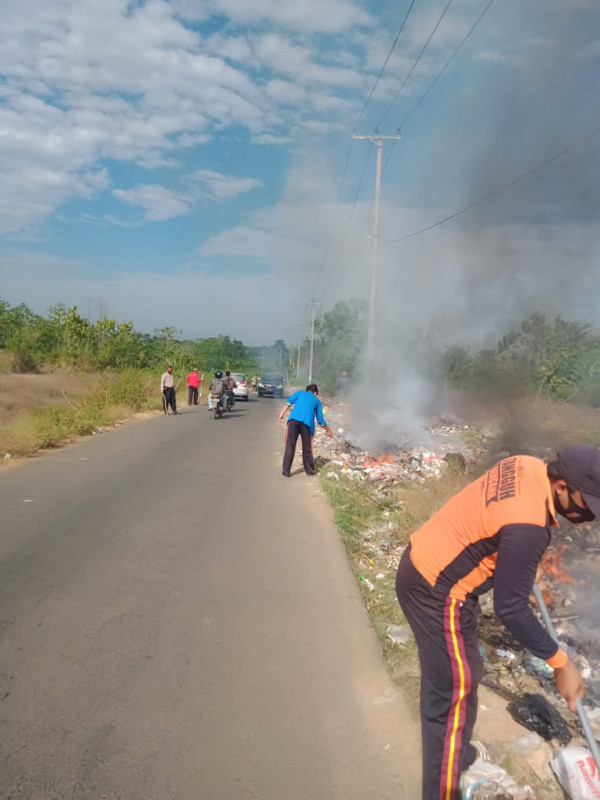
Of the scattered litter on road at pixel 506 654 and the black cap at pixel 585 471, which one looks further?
the scattered litter on road at pixel 506 654

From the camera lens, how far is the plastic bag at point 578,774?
2307mm

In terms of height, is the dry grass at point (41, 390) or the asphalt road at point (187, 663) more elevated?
the dry grass at point (41, 390)

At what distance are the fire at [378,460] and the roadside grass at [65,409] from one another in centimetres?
614

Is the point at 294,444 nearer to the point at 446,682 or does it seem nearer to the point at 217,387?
the point at 446,682

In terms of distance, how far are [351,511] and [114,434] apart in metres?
8.45

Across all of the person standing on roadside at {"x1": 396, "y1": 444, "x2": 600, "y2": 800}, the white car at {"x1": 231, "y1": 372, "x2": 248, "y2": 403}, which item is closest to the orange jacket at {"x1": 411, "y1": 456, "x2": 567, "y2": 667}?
the person standing on roadside at {"x1": 396, "y1": 444, "x2": 600, "y2": 800}

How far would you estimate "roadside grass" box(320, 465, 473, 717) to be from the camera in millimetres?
3615

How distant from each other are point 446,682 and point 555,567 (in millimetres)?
3438

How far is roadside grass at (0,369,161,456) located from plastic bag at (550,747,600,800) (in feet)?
33.0

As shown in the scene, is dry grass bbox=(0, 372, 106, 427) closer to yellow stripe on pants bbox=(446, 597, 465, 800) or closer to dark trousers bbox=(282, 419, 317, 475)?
dark trousers bbox=(282, 419, 317, 475)

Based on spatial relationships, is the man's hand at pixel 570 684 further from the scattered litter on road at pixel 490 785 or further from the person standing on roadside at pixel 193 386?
the person standing on roadside at pixel 193 386

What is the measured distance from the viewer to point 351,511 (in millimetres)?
7434

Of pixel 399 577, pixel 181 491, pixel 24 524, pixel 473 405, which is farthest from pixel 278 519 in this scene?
pixel 473 405

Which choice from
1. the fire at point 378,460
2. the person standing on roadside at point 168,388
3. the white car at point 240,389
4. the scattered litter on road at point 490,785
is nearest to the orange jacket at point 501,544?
the scattered litter on road at point 490,785
